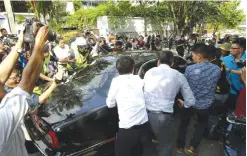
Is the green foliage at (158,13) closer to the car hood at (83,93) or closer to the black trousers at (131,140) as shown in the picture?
the car hood at (83,93)

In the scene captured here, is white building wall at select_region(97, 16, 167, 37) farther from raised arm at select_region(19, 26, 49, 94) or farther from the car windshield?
raised arm at select_region(19, 26, 49, 94)

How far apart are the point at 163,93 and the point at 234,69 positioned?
5.30 ft

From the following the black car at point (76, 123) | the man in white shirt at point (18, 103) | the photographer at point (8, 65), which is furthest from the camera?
the black car at point (76, 123)

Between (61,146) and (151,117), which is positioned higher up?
(151,117)

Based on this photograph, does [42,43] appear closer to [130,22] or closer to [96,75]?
[96,75]

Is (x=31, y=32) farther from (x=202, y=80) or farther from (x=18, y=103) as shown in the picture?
(x=202, y=80)

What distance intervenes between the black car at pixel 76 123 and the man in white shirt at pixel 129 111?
1.35 ft

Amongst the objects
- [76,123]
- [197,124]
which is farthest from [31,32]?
[197,124]

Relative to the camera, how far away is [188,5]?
793 inches

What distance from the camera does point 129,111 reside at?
229 centimetres

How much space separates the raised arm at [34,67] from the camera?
1.18 m

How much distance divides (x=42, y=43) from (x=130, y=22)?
843 inches

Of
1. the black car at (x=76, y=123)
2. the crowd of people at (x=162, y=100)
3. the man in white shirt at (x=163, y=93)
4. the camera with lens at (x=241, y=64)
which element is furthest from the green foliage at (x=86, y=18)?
the man in white shirt at (x=163, y=93)

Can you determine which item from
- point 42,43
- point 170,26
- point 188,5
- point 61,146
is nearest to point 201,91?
point 61,146
